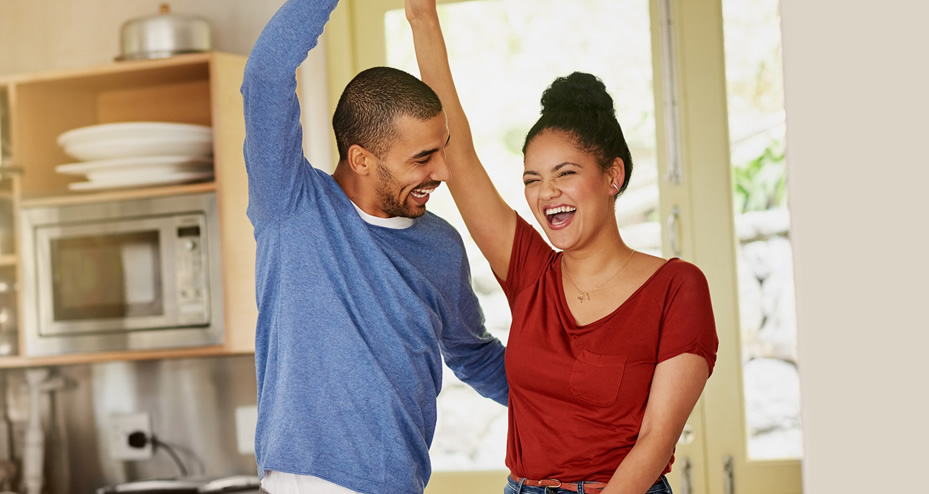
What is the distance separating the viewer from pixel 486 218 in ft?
3.88

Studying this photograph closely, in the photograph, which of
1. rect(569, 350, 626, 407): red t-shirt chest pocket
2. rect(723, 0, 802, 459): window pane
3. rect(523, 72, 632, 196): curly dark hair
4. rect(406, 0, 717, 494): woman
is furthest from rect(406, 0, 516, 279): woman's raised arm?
rect(723, 0, 802, 459): window pane

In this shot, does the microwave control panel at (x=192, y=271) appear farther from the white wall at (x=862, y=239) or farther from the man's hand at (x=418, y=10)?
the white wall at (x=862, y=239)

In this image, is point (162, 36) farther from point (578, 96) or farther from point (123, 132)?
point (578, 96)

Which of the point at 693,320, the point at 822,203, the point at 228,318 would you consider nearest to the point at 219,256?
the point at 228,318

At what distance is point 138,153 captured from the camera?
1784mm

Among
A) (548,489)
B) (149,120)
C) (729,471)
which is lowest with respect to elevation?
(729,471)

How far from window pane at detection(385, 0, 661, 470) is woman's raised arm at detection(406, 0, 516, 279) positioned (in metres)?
0.71

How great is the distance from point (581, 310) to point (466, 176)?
0.25 meters

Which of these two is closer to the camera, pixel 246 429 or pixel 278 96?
pixel 278 96

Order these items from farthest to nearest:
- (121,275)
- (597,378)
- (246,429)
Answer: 1. (246,429)
2. (121,275)
3. (597,378)

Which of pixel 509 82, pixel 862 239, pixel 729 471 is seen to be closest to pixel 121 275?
pixel 509 82

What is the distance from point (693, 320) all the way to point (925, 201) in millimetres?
786

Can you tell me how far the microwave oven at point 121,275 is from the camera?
1.79 m

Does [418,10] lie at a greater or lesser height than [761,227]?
greater
